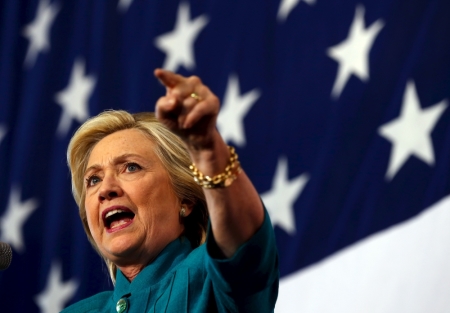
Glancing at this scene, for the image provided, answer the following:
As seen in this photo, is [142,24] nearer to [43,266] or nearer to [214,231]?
[43,266]

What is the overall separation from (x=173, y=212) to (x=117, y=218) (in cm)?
13

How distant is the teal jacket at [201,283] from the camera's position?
1.42m

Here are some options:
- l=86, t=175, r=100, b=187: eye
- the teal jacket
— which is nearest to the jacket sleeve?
the teal jacket

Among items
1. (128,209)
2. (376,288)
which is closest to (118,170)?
(128,209)

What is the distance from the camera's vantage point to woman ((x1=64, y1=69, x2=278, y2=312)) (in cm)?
132

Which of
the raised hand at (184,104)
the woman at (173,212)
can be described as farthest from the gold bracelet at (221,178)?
the raised hand at (184,104)

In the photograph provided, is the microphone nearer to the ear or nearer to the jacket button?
the jacket button

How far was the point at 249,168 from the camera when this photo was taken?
2867 millimetres

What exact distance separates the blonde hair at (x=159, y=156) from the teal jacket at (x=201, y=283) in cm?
10

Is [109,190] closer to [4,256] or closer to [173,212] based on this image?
[173,212]

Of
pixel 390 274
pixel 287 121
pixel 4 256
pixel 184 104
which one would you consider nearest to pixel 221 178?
pixel 184 104

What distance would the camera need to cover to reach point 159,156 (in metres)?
2.03

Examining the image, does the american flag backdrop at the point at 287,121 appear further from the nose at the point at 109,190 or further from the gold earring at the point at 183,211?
the nose at the point at 109,190

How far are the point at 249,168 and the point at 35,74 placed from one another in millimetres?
1184
